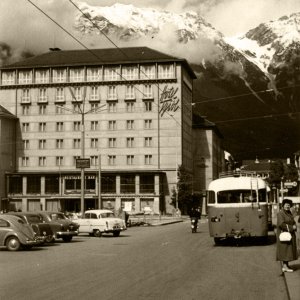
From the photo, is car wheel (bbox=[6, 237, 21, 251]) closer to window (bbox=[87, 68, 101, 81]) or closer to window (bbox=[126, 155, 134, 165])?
window (bbox=[126, 155, 134, 165])

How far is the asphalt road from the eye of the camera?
11133 mm

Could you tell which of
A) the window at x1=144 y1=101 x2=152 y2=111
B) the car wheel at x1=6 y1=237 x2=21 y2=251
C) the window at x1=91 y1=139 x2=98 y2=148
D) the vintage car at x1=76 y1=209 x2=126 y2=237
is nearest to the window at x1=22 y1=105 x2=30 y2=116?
the window at x1=91 y1=139 x2=98 y2=148

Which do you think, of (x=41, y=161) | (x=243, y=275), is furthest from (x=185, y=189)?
(x=243, y=275)

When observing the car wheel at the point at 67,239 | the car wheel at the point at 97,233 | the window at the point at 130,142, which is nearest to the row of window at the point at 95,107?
the window at the point at 130,142

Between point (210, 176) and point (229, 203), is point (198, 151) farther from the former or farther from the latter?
point (229, 203)

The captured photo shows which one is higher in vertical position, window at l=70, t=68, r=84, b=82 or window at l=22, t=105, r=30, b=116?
window at l=70, t=68, r=84, b=82

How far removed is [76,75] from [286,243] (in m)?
95.7

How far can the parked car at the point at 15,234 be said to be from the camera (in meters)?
23.3

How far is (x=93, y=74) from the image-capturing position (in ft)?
349

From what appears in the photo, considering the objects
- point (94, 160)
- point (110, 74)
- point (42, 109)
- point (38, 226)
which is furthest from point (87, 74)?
point (38, 226)

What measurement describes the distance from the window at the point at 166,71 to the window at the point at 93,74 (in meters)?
10.3

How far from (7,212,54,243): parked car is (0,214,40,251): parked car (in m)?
0.57

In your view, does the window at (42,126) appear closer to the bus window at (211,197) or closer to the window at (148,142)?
the window at (148,142)

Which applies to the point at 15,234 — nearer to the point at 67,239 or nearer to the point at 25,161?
the point at 67,239
